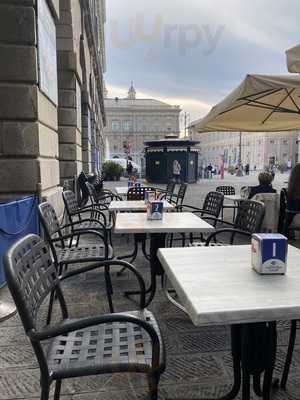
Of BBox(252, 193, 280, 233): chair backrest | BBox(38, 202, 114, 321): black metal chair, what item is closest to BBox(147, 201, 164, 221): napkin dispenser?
BBox(38, 202, 114, 321): black metal chair

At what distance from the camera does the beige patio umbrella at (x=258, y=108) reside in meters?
5.14

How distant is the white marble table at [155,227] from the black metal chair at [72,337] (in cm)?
123

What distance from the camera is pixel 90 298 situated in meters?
4.06

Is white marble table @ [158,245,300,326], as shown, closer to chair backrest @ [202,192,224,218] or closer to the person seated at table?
chair backrest @ [202,192,224,218]

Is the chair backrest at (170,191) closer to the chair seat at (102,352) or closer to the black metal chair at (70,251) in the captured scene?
the black metal chair at (70,251)

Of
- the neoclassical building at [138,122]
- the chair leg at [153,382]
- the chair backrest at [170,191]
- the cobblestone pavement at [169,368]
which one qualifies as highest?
the neoclassical building at [138,122]

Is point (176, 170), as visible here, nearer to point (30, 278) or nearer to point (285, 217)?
point (285, 217)

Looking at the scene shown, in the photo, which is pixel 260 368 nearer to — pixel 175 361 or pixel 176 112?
pixel 175 361

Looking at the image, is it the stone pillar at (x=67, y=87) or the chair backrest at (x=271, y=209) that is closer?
the chair backrest at (x=271, y=209)

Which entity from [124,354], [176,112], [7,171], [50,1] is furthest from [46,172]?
[176,112]

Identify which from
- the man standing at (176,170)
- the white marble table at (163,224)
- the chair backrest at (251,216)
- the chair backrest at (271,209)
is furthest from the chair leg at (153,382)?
the man standing at (176,170)

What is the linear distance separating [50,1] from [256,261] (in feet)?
18.3

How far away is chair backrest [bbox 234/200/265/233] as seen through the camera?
11.9 feet

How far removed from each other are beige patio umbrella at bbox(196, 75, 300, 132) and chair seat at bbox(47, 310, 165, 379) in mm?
3987
